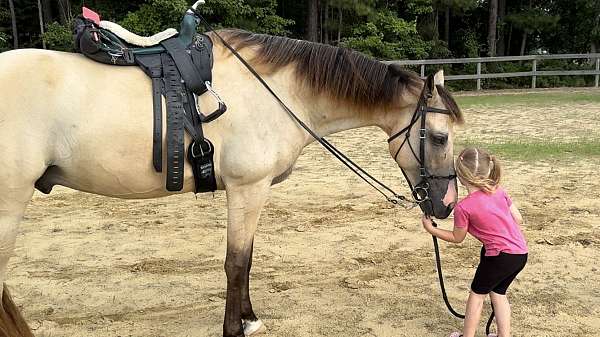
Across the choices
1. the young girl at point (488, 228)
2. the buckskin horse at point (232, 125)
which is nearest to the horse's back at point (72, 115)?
the buckskin horse at point (232, 125)

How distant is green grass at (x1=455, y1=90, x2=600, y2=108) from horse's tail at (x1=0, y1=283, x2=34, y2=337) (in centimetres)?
1377

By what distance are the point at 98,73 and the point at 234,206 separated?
1015 mm

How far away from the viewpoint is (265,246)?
4.90 m

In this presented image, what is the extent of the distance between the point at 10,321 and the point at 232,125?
1.57 m

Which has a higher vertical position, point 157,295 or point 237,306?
point 237,306

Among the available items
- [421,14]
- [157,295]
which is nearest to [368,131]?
[157,295]

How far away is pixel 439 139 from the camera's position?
10.7 feet

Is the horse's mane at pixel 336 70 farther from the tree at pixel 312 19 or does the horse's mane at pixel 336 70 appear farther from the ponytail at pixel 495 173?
the tree at pixel 312 19

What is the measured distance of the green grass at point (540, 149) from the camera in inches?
328

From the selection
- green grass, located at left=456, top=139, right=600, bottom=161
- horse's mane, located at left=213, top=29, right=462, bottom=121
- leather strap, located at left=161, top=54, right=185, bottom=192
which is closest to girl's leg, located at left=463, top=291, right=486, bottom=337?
horse's mane, located at left=213, top=29, right=462, bottom=121

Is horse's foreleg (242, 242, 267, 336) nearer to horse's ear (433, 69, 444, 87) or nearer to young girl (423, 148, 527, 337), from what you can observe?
young girl (423, 148, 527, 337)

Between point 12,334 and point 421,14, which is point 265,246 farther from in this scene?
point 421,14

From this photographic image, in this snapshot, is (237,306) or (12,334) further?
(237,306)

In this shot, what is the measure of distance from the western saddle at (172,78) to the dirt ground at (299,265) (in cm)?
120
